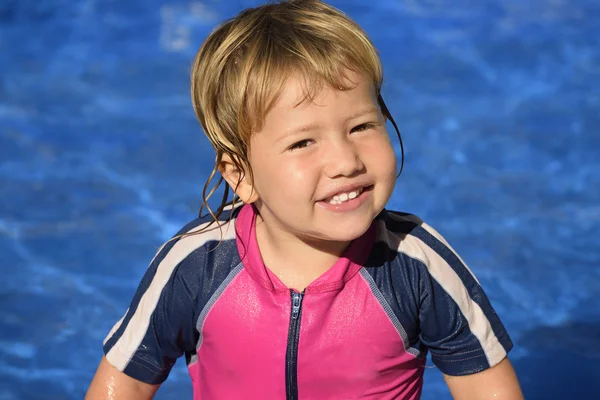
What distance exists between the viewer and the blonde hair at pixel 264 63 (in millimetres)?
2246

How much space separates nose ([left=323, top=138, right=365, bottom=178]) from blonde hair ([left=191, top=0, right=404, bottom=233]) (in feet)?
0.41

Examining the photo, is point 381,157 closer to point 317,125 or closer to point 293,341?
point 317,125

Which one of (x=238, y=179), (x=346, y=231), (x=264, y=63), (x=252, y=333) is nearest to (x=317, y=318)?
(x=252, y=333)

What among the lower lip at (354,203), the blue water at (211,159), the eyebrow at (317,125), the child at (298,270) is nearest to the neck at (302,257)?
the child at (298,270)

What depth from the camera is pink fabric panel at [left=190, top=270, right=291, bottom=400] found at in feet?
8.11

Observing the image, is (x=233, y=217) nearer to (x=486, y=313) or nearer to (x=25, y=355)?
(x=486, y=313)

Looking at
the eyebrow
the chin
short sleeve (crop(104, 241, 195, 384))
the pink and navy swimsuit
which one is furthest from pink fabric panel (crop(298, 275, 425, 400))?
the eyebrow

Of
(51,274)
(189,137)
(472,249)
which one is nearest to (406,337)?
(472,249)

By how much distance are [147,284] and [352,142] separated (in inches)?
27.0

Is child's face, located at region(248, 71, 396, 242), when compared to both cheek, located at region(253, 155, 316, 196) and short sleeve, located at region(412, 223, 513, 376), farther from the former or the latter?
short sleeve, located at region(412, 223, 513, 376)

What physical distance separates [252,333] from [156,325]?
249mm

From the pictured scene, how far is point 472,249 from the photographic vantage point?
436 centimetres

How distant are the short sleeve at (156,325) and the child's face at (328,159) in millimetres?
373

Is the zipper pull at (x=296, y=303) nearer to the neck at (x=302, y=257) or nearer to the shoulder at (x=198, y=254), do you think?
the neck at (x=302, y=257)
